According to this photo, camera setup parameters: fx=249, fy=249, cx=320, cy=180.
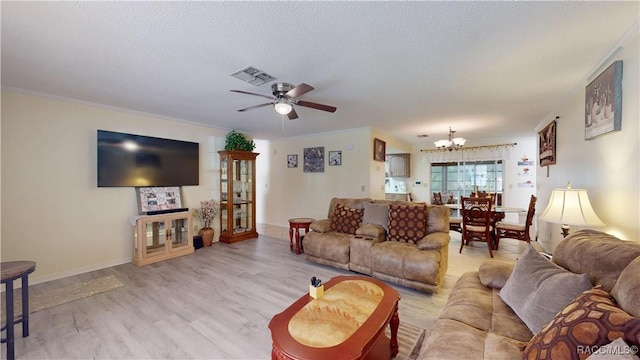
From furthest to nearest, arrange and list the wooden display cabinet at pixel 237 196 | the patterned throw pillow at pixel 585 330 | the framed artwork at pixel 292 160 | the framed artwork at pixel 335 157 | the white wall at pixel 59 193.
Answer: the framed artwork at pixel 292 160 → the framed artwork at pixel 335 157 → the wooden display cabinet at pixel 237 196 → the white wall at pixel 59 193 → the patterned throw pillow at pixel 585 330

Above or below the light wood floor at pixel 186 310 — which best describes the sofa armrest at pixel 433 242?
above

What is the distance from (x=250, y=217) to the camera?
18.2 feet

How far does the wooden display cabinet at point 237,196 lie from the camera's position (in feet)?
16.5

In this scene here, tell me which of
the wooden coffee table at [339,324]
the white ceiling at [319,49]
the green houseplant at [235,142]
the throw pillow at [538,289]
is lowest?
the wooden coffee table at [339,324]

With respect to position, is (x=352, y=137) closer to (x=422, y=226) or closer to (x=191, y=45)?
(x=422, y=226)

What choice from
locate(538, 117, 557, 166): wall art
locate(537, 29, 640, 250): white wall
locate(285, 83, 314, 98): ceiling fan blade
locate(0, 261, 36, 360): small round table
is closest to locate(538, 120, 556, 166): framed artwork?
locate(538, 117, 557, 166): wall art

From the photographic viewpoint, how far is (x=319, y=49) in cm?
205

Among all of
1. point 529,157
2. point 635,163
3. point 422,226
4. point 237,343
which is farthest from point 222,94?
point 529,157

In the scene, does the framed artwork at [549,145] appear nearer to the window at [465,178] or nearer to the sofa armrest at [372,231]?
the window at [465,178]

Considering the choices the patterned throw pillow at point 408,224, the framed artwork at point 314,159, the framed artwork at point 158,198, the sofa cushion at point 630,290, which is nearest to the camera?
the sofa cushion at point 630,290

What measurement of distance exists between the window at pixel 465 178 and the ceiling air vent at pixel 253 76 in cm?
643

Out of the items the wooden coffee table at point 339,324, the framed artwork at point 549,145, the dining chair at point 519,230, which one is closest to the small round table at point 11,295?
the wooden coffee table at point 339,324

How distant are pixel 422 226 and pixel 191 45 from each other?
3151 mm

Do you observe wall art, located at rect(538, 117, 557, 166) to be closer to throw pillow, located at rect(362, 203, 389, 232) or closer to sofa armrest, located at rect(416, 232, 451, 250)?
sofa armrest, located at rect(416, 232, 451, 250)
